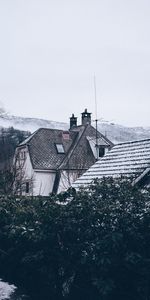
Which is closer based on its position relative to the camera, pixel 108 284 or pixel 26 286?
pixel 108 284

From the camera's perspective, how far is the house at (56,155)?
32516 mm

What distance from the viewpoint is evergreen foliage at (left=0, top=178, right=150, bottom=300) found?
6848mm

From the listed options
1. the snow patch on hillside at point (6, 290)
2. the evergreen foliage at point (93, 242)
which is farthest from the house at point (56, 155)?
the evergreen foliage at point (93, 242)

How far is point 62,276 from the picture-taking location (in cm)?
789

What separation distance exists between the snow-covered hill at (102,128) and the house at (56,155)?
8.40m

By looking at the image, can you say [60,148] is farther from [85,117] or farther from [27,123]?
[27,123]

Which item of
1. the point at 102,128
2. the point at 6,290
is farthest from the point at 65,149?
the point at 6,290

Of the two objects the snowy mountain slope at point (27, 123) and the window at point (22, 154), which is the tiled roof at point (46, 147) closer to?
the window at point (22, 154)

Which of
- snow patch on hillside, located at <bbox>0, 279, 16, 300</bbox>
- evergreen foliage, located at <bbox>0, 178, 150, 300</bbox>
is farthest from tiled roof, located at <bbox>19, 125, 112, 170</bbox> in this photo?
evergreen foliage, located at <bbox>0, 178, 150, 300</bbox>

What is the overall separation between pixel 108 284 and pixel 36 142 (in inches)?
1166

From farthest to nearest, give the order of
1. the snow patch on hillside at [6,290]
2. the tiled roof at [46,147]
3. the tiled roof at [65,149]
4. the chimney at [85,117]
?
the chimney at [85,117] → the tiled roof at [46,147] → the tiled roof at [65,149] → the snow patch on hillside at [6,290]

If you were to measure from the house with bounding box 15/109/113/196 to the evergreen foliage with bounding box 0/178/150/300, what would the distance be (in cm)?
2214

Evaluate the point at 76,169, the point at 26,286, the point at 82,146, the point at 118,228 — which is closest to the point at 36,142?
the point at 82,146

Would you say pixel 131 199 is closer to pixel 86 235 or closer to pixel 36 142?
pixel 86 235
